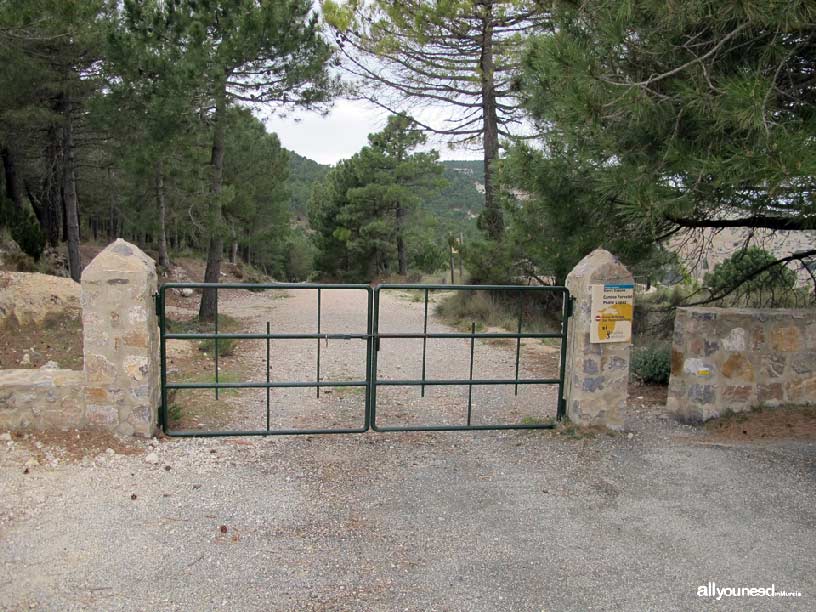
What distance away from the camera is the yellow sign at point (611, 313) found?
553 cm

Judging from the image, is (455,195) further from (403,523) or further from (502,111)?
(403,523)

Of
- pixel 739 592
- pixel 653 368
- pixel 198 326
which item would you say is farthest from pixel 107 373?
pixel 198 326

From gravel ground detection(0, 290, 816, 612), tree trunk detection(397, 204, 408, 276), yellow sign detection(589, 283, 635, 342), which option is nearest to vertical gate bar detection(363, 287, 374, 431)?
gravel ground detection(0, 290, 816, 612)

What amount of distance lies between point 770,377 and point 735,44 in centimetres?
330

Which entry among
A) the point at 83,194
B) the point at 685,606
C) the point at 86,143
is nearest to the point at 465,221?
the point at 83,194

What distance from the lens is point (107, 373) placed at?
5.00 metres

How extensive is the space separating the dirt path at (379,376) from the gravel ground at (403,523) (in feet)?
3.22

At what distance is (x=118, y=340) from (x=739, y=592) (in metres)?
4.54

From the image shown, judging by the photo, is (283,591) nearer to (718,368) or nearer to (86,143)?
(718,368)

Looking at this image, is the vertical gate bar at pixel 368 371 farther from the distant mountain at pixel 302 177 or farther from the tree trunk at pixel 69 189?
the distant mountain at pixel 302 177

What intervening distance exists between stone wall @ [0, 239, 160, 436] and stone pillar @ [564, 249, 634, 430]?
12.0ft

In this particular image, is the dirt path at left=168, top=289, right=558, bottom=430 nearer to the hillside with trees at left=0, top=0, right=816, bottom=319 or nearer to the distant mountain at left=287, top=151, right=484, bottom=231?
the hillside with trees at left=0, top=0, right=816, bottom=319

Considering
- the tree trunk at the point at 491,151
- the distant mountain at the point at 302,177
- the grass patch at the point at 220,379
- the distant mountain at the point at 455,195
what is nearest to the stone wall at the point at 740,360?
the grass patch at the point at 220,379

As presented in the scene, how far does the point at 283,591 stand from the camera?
3.20 meters
